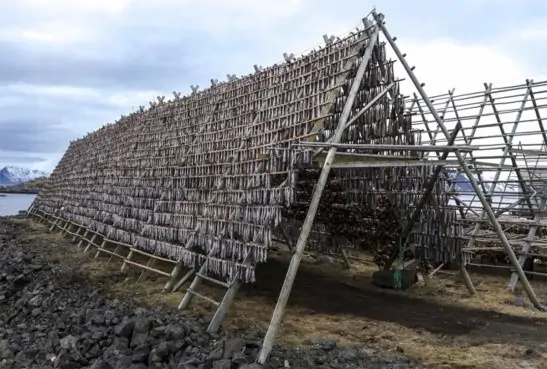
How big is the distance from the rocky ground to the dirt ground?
0.44m

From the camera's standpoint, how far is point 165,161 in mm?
11031

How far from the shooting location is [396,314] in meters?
8.09

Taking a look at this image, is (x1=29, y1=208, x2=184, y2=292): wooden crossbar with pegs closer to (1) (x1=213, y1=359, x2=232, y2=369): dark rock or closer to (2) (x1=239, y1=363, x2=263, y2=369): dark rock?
(1) (x1=213, y1=359, x2=232, y2=369): dark rock

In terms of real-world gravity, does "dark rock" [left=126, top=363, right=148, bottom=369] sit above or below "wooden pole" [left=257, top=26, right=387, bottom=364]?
below

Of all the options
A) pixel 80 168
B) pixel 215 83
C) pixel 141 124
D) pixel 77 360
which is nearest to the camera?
pixel 77 360

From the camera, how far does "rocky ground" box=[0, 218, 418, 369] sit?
225 inches

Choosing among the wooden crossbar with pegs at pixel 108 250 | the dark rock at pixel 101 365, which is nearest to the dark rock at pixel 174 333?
the dark rock at pixel 101 365

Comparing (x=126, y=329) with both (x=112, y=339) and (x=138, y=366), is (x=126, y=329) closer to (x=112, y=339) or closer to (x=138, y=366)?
(x=112, y=339)

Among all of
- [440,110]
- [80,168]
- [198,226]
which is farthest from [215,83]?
[80,168]

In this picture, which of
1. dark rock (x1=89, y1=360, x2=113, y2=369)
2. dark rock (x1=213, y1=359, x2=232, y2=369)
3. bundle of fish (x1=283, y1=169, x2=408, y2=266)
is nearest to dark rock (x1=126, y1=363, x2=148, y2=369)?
dark rock (x1=89, y1=360, x2=113, y2=369)

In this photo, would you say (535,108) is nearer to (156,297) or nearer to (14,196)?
(156,297)

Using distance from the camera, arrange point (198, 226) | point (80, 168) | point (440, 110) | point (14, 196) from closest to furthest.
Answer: point (198, 226), point (440, 110), point (80, 168), point (14, 196)

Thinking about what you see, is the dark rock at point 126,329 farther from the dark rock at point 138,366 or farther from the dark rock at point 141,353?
the dark rock at point 138,366

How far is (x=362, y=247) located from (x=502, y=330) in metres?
4.05
